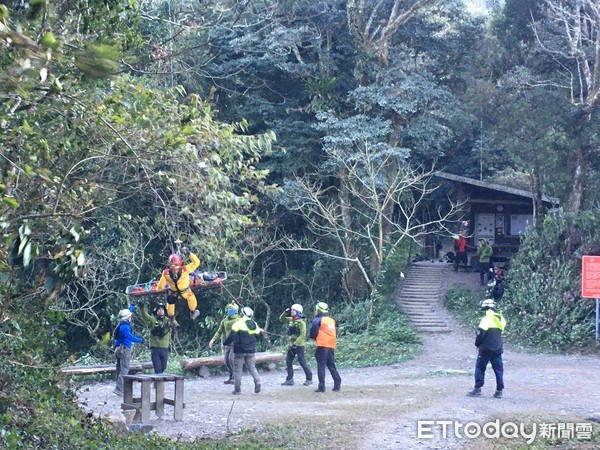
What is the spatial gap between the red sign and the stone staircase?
16.7ft

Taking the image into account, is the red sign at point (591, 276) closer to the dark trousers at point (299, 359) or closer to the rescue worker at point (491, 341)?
the rescue worker at point (491, 341)

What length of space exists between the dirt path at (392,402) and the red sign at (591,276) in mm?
1907

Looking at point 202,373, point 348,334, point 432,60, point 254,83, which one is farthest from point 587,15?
point 202,373

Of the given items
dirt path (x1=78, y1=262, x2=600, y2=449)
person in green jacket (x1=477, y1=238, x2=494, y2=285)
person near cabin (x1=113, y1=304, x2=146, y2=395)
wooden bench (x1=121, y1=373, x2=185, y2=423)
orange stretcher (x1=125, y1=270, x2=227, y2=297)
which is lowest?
dirt path (x1=78, y1=262, x2=600, y2=449)

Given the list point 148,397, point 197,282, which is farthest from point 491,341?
point 148,397

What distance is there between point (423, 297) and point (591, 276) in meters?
8.15

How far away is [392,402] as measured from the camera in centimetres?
1453

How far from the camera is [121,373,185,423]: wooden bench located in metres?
12.5

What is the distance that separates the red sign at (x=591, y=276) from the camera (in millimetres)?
21797

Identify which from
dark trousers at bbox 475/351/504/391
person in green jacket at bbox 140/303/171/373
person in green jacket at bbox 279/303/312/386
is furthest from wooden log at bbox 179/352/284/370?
dark trousers at bbox 475/351/504/391

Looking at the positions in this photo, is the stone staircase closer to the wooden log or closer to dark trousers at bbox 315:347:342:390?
the wooden log

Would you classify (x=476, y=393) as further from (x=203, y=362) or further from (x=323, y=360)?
(x=203, y=362)

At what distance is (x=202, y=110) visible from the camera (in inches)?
424

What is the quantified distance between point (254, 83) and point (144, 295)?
12.3 meters
